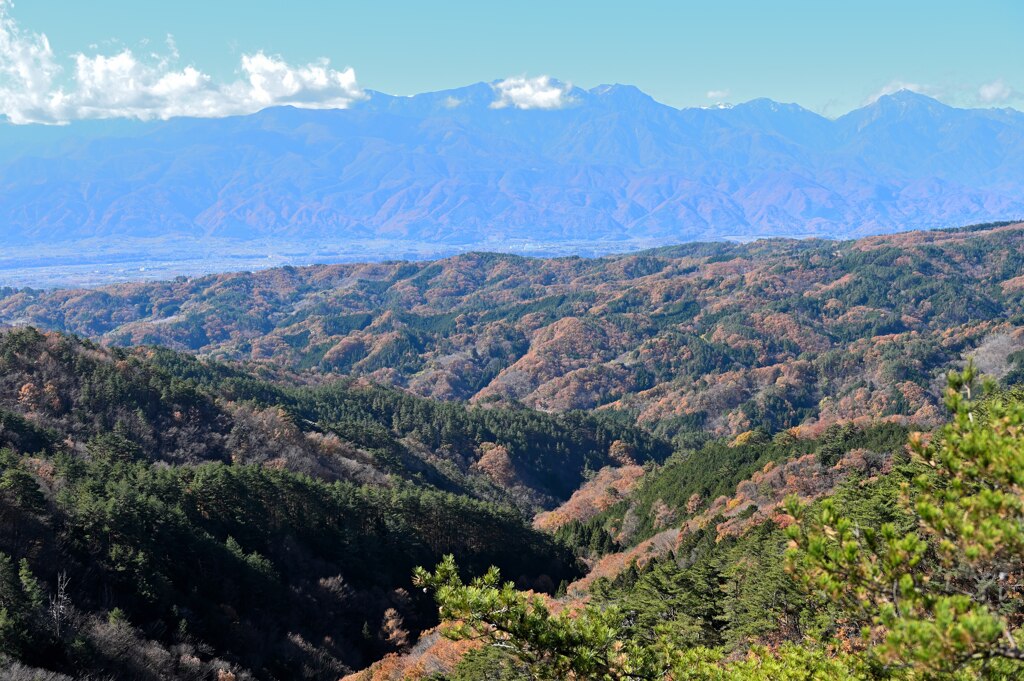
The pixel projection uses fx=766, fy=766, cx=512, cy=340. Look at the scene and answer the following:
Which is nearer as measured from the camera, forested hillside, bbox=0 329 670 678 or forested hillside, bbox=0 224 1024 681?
forested hillside, bbox=0 224 1024 681

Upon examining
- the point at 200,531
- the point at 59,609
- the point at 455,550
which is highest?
the point at 59,609

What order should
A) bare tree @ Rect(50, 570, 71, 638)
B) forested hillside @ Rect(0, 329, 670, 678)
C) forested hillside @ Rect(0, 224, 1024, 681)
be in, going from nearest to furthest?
forested hillside @ Rect(0, 224, 1024, 681), bare tree @ Rect(50, 570, 71, 638), forested hillside @ Rect(0, 329, 670, 678)

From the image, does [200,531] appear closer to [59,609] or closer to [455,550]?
[59,609]

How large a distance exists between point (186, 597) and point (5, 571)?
11.4 meters

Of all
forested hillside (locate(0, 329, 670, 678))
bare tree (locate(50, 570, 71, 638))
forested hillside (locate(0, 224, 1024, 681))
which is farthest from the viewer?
forested hillside (locate(0, 329, 670, 678))

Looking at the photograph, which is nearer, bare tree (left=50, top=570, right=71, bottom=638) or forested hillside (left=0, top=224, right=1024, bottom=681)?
forested hillside (left=0, top=224, right=1024, bottom=681)

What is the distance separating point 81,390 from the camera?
83.8 meters

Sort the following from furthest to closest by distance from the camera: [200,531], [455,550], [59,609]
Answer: [455,550], [200,531], [59,609]

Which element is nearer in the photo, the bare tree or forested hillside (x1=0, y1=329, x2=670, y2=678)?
the bare tree

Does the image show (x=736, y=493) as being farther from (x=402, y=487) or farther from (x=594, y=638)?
(x=594, y=638)

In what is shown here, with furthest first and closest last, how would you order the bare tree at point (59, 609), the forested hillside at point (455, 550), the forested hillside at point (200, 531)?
the forested hillside at point (200, 531) < the bare tree at point (59, 609) < the forested hillside at point (455, 550)

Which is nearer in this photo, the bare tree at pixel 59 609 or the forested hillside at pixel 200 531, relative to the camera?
the bare tree at pixel 59 609

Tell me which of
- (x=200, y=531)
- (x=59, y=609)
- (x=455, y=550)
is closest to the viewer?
(x=59, y=609)

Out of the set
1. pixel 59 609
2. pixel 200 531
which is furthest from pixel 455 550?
pixel 59 609
